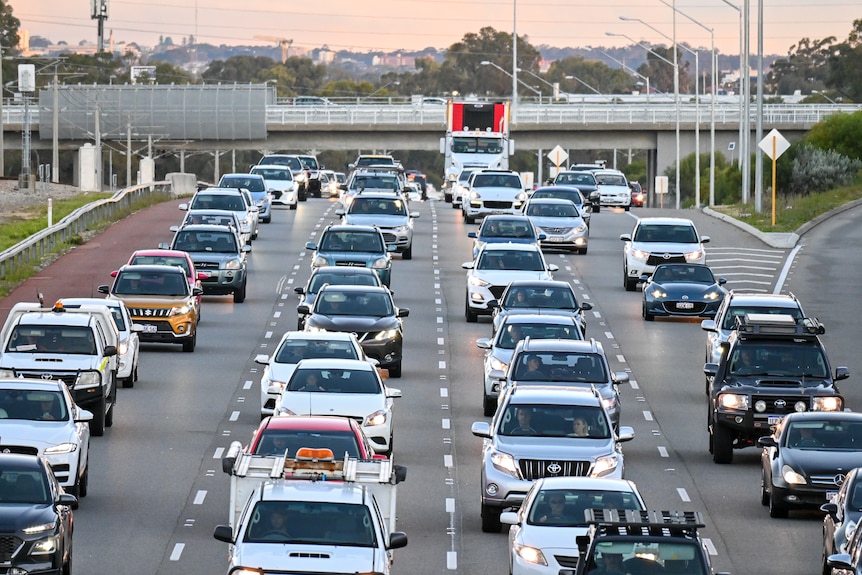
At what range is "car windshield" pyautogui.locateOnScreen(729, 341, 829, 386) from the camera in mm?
26531

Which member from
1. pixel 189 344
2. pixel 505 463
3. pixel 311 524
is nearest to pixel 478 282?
pixel 189 344

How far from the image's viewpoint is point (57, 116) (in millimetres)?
111250

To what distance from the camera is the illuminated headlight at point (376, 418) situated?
25228 mm

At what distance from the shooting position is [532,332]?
3123 centimetres

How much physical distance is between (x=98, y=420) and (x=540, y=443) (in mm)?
8315

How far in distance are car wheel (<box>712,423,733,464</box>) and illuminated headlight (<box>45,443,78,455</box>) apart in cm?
909

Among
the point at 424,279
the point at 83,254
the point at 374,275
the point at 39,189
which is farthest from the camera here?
the point at 39,189

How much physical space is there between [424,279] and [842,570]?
3255cm

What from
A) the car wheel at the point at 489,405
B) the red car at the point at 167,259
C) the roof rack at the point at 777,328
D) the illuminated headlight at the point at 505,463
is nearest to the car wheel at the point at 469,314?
the red car at the point at 167,259

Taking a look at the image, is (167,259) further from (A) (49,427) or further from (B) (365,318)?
(A) (49,427)

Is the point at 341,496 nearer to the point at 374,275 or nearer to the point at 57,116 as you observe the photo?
the point at 374,275

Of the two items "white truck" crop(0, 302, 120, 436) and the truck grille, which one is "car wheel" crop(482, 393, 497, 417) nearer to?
"white truck" crop(0, 302, 120, 436)

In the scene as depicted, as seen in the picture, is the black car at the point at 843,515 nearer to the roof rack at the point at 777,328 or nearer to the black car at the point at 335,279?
the roof rack at the point at 777,328

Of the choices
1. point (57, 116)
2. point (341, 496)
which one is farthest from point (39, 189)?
point (341, 496)
